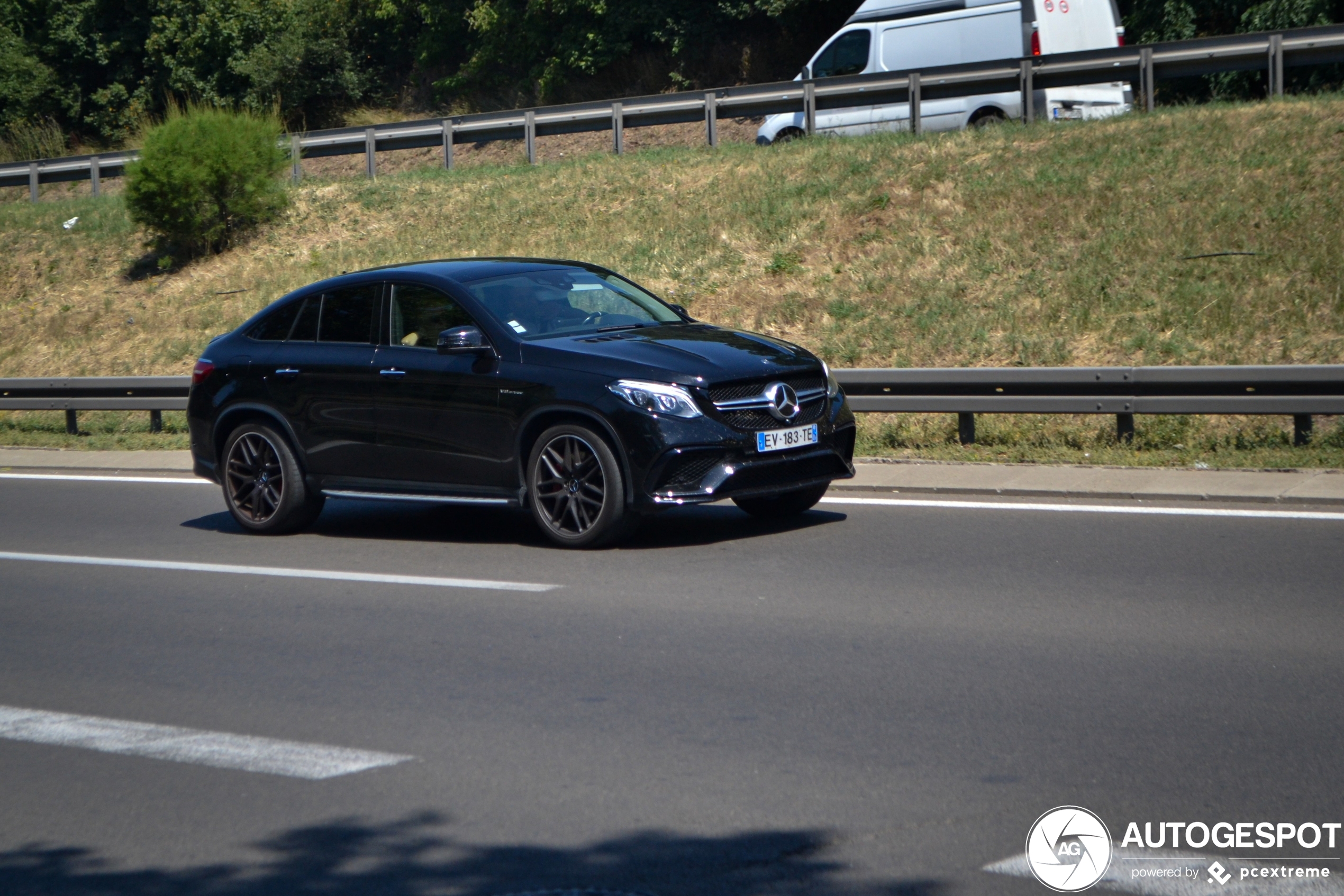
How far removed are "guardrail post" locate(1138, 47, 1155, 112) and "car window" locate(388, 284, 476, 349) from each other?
12.2m

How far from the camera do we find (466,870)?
3.98 m

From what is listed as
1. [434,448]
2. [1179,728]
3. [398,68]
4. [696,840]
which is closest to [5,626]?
[434,448]

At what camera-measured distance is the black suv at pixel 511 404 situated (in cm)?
824

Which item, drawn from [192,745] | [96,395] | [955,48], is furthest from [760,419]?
[955,48]

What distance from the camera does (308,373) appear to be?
9.73m

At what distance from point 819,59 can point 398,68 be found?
94.4 ft

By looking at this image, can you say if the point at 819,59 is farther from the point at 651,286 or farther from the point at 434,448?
the point at 434,448

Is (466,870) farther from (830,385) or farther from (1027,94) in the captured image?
(1027,94)

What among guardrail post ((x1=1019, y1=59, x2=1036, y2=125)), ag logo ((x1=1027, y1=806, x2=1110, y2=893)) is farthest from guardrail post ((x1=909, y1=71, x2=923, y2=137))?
ag logo ((x1=1027, y1=806, x2=1110, y2=893))

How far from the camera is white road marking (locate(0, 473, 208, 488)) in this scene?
13255 millimetres

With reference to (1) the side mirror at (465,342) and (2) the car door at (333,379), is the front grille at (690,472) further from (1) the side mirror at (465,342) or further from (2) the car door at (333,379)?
(2) the car door at (333,379)

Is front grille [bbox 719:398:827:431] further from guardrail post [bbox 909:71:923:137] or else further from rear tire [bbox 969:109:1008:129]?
rear tire [bbox 969:109:1008:129]

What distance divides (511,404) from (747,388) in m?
1.47

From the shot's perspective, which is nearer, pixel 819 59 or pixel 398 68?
pixel 819 59
